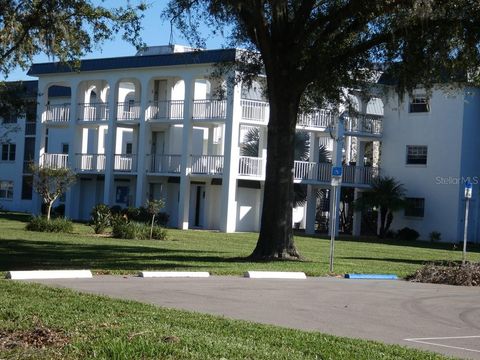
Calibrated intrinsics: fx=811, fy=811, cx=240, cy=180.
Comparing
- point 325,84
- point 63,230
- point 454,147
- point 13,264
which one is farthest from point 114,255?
point 454,147

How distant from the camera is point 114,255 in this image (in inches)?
902

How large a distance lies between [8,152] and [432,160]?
32.9m

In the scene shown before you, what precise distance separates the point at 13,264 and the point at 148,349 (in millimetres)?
11710

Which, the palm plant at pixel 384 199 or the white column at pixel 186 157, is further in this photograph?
Result: the palm plant at pixel 384 199

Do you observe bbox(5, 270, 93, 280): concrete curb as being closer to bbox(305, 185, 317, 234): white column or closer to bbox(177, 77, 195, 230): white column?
bbox(177, 77, 195, 230): white column

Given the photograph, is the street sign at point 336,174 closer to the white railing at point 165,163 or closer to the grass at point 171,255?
the grass at point 171,255

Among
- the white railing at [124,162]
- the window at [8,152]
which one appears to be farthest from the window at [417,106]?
the window at [8,152]

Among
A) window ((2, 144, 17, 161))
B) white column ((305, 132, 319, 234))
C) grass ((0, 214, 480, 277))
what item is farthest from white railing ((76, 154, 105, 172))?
grass ((0, 214, 480, 277))

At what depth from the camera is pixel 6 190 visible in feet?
202

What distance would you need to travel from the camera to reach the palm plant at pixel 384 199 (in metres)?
44.6

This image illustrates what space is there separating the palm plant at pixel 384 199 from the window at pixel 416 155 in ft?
5.01

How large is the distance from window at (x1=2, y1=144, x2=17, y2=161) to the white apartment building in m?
9.89

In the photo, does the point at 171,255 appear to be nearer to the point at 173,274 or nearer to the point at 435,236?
the point at 173,274

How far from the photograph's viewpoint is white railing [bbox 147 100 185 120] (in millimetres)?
44906
